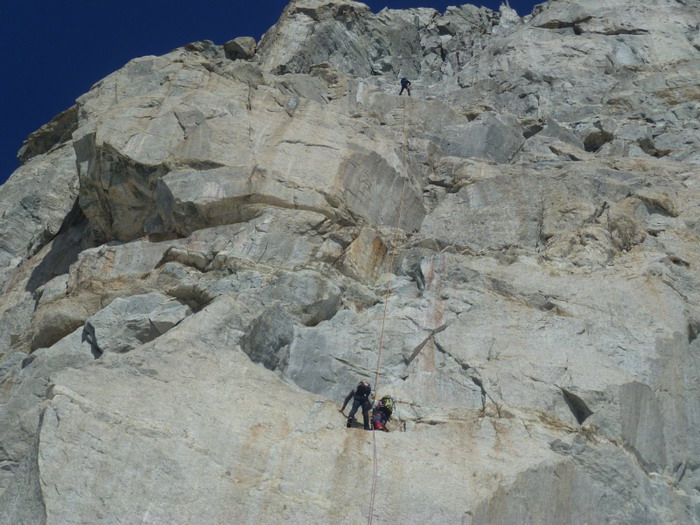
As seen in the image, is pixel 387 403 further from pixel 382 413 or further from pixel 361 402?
pixel 361 402

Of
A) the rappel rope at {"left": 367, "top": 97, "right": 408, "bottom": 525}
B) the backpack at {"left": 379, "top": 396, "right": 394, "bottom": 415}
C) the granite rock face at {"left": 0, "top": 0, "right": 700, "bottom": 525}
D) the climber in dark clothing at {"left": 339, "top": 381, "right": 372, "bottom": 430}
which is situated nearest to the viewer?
the rappel rope at {"left": 367, "top": 97, "right": 408, "bottom": 525}

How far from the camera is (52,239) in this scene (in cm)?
3106

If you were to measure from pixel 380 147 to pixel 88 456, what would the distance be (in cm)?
1482

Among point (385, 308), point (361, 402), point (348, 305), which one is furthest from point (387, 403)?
point (348, 305)

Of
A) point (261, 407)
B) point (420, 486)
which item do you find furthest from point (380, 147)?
point (420, 486)

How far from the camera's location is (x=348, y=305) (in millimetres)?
21750

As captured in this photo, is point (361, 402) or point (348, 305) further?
point (348, 305)

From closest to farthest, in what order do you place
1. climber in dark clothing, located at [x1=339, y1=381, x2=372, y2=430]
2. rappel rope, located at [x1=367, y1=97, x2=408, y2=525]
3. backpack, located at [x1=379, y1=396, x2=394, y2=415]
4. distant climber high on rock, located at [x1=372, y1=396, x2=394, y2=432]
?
rappel rope, located at [x1=367, y1=97, x2=408, y2=525]
distant climber high on rock, located at [x1=372, y1=396, x2=394, y2=432]
climber in dark clothing, located at [x1=339, y1=381, x2=372, y2=430]
backpack, located at [x1=379, y1=396, x2=394, y2=415]

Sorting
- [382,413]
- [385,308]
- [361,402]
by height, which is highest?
[361,402]

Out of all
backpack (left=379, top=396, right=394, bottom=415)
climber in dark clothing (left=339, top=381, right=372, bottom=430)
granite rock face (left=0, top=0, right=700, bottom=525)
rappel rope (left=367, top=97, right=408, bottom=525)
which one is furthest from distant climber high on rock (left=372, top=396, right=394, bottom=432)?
granite rock face (left=0, top=0, right=700, bottom=525)

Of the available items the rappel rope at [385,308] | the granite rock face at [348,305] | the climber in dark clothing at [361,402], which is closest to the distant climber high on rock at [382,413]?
the climber in dark clothing at [361,402]

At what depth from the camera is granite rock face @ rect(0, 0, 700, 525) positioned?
15.7m

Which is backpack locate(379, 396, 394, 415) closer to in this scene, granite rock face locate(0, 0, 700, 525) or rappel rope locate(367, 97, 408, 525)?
granite rock face locate(0, 0, 700, 525)

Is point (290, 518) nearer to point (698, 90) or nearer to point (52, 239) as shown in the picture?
point (52, 239)
